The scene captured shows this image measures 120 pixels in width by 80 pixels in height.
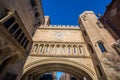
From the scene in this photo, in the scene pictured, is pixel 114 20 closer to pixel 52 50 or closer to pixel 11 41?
pixel 52 50

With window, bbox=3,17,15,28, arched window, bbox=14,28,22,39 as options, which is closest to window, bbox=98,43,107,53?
arched window, bbox=14,28,22,39

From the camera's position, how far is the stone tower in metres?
8.02

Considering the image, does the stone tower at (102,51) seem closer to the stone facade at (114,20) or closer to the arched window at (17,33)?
the stone facade at (114,20)

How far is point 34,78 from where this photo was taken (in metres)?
12.8

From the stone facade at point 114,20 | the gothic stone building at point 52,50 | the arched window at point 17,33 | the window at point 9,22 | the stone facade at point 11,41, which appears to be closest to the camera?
the stone facade at point 11,41

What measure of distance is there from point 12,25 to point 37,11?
8.10 m

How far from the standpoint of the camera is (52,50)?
479 inches

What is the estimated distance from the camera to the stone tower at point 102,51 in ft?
26.3

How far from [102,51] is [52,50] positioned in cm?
607

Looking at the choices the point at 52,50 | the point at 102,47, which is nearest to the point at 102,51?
the point at 102,47

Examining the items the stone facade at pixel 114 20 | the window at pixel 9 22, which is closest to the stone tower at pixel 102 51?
the stone facade at pixel 114 20

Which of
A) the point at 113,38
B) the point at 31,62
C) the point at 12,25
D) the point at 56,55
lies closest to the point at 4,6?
the point at 12,25

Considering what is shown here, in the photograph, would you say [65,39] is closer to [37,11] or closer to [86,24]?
[86,24]

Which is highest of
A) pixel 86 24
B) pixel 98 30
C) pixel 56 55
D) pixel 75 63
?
pixel 86 24
